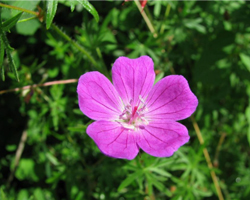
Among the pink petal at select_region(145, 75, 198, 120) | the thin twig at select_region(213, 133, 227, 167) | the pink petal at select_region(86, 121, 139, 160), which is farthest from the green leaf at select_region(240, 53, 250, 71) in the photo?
the pink petal at select_region(86, 121, 139, 160)

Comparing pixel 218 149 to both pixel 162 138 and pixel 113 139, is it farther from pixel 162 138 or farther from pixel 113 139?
pixel 113 139

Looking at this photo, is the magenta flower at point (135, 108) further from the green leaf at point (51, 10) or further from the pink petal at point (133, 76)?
the green leaf at point (51, 10)

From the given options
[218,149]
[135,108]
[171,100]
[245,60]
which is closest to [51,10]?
[135,108]

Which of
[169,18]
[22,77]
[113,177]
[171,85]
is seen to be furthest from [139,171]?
[169,18]

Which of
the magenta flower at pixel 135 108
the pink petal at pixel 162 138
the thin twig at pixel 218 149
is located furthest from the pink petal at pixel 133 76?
the thin twig at pixel 218 149

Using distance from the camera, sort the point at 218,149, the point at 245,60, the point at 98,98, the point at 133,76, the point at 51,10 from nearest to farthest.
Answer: the point at 51,10 < the point at 98,98 < the point at 133,76 < the point at 245,60 < the point at 218,149

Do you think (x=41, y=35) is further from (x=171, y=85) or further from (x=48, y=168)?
(x=171, y=85)

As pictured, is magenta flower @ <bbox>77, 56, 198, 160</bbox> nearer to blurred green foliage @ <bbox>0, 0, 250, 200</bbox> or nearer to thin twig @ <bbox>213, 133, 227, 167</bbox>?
blurred green foliage @ <bbox>0, 0, 250, 200</bbox>
